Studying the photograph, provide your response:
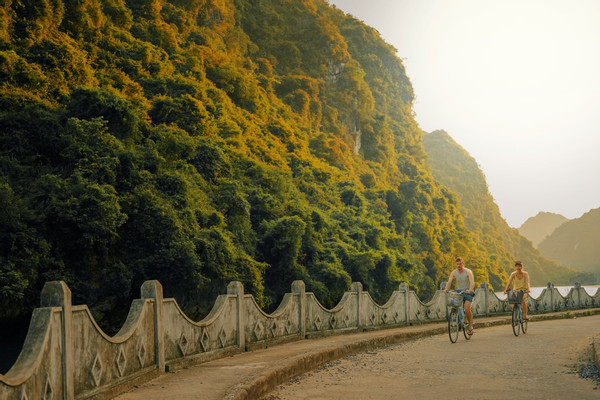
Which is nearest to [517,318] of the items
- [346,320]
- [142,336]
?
[346,320]

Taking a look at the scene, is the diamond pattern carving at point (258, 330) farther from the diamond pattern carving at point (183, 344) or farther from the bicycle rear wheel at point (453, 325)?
the bicycle rear wheel at point (453, 325)

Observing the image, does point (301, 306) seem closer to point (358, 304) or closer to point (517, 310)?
point (358, 304)

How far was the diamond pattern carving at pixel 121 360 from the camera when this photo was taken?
6877 mm

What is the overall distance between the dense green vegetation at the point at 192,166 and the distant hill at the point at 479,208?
52038 millimetres

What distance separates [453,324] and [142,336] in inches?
297

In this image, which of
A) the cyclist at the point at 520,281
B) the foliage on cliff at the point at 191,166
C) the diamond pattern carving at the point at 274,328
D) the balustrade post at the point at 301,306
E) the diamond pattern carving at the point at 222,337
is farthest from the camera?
the foliage on cliff at the point at 191,166

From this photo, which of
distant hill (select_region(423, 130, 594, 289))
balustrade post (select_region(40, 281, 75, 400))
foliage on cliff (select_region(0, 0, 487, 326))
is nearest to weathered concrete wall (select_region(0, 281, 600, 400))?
balustrade post (select_region(40, 281, 75, 400))

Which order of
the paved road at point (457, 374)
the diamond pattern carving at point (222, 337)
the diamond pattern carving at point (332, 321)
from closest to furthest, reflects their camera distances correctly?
the paved road at point (457, 374) < the diamond pattern carving at point (222, 337) < the diamond pattern carving at point (332, 321)

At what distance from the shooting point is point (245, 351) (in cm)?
1090

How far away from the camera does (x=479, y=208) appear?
13775cm

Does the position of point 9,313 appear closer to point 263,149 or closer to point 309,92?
point 263,149

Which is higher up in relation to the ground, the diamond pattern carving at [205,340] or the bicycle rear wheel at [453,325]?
the diamond pattern carving at [205,340]

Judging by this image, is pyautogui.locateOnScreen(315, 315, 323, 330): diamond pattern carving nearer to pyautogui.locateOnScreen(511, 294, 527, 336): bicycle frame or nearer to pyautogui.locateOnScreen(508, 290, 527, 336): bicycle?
pyautogui.locateOnScreen(508, 290, 527, 336): bicycle

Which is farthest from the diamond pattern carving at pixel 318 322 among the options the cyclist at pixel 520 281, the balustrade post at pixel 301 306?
the cyclist at pixel 520 281
